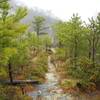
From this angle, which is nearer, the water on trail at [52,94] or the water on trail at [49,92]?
the water on trail at [49,92]

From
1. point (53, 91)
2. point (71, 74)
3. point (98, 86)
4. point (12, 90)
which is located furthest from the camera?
point (71, 74)

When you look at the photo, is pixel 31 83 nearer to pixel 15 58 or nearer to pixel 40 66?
pixel 15 58

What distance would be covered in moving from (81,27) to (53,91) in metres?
12.3

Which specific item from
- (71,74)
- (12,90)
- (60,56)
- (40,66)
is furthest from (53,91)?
(60,56)

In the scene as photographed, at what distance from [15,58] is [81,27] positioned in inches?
522

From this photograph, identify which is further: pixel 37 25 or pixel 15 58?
pixel 37 25

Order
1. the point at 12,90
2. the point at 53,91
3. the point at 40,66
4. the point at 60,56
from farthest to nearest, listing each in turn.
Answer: the point at 60,56, the point at 40,66, the point at 53,91, the point at 12,90

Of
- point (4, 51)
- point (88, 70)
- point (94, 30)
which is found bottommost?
point (88, 70)

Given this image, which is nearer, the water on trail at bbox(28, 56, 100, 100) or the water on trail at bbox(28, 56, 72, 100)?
the water on trail at bbox(28, 56, 72, 100)

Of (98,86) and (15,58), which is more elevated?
(15,58)

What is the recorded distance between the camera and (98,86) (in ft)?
101

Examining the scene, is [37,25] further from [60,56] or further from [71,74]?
[71,74]

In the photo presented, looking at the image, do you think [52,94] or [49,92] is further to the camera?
[49,92]

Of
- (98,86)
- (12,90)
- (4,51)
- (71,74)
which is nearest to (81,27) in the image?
(71,74)
